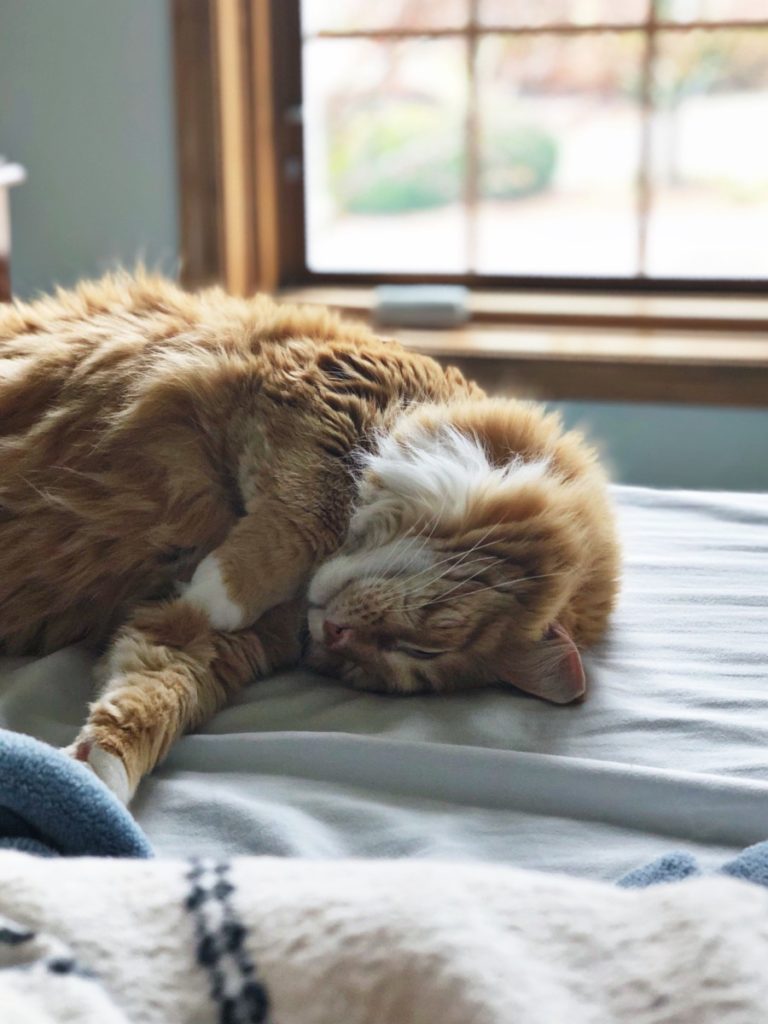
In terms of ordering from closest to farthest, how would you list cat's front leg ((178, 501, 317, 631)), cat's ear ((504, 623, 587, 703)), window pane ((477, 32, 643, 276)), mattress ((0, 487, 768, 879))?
mattress ((0, 487, 768, 879)) → cat's ear ((504, 623, 587, 703)) → cat's front leg ((178, 501, 317, 631)) → window pane ((477, 32, 643, 276))

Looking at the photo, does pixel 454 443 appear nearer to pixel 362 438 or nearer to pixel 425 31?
pixel 362 438

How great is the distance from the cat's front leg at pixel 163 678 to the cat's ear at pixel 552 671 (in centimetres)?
28

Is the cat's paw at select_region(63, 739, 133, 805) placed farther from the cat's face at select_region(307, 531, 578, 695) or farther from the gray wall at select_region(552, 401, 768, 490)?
the gray wall at select_region(552, 401, 768, 490)

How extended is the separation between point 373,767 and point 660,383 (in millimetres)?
1792

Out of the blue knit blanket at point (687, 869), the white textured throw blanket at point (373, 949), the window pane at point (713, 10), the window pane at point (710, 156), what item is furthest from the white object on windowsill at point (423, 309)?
the white textured throw blanket at point (373, 949)

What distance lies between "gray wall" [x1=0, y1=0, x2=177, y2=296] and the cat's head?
173 centimetres

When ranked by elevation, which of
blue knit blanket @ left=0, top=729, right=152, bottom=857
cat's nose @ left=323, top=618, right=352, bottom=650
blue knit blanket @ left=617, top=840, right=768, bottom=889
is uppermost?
blue knit blanket @ left=0, top=729, right=152, bottom=857

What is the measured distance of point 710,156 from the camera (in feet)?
9.47

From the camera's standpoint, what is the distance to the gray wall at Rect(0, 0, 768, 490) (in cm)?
272

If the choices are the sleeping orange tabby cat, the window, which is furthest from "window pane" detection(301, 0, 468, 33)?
the sleeping orange tabby cat

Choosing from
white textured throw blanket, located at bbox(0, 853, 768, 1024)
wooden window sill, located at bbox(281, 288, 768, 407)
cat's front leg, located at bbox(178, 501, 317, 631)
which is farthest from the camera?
wooden window sill, located at bbox(281, 288, 768, 407)

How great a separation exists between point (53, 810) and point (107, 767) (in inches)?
8.0

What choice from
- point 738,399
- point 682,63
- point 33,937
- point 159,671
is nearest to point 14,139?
point 682,63

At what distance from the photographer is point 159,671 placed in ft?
4.06
